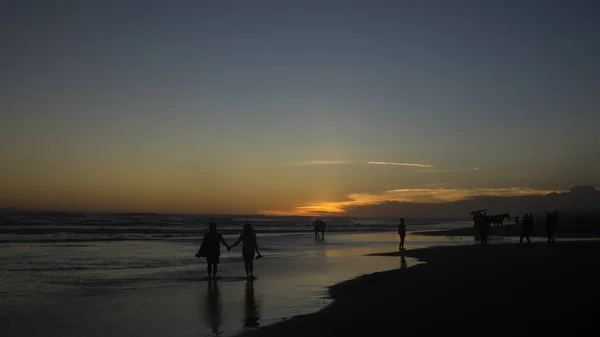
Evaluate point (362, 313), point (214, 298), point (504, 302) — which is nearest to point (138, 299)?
point (214, 298)

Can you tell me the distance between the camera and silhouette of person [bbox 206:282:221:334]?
10.1 metres

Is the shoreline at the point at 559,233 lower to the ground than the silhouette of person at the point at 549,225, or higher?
lower

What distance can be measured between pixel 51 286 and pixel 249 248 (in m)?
6.30

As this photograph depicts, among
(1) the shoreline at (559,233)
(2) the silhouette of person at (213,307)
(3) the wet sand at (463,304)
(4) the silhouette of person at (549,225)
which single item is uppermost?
(4) the silhouette of person at (549,225)

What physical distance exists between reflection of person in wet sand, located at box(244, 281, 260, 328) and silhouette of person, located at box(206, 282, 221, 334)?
61cm

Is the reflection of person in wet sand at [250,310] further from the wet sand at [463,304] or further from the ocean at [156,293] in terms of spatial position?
the wet sand at [463,304]

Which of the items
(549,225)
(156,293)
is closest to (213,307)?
(156,293)

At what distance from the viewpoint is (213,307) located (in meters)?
12.0

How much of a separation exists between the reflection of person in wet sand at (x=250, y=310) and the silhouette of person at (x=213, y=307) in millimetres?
607

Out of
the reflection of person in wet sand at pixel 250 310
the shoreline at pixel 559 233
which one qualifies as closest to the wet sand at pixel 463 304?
the reflection of person in wet sand at pixel 250 310

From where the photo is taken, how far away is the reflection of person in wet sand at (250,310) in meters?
10.1

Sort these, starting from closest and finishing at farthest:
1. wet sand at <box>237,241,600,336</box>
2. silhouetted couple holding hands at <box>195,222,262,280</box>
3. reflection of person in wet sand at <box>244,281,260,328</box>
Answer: wet sand at <box>237,241,600,336</box>
reflection of person in wet sand at <box>244,281,260,328</box>
silhouetted couple holding hands at <box>195,222,262,280</box>

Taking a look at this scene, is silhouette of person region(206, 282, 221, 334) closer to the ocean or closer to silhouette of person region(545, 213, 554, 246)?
the ocean

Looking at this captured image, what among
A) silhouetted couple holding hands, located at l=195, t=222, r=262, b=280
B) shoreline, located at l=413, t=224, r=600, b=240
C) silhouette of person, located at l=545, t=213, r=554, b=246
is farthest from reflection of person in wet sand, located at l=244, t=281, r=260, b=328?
Answer: shoreline, located at l=413, t=224, r=600, b=240
